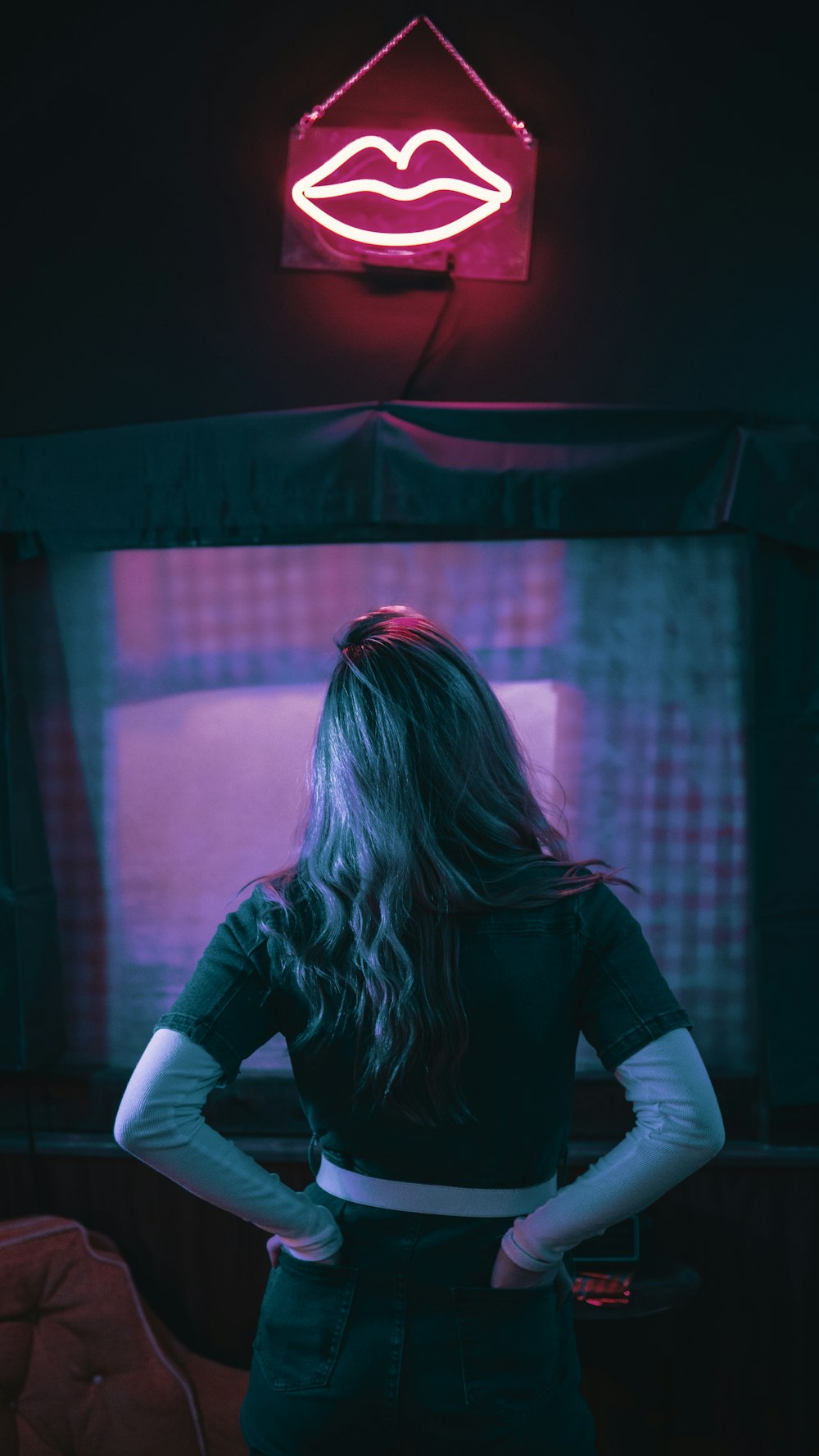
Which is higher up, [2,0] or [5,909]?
[2,0]

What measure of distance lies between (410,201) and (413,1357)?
8.76 feet

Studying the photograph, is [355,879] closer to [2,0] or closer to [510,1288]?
[510,1288]

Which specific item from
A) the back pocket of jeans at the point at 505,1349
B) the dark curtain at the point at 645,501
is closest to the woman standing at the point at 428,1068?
the back pocket of jeans at the point at 505,1349

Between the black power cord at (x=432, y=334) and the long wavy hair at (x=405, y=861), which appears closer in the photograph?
the long wavy hair at (x=405, y=861)

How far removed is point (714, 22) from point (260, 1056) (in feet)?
10.5

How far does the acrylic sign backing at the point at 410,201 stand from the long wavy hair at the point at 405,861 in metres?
1.71

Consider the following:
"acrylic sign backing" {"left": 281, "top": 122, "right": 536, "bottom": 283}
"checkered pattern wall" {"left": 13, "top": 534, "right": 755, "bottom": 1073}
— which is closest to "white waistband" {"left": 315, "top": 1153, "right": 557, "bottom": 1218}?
"checkered pattern wall" {"left": 13, "top": 534, "right": 755, "bottom": 1073}

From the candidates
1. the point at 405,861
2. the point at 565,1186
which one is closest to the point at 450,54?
the point at 405,861

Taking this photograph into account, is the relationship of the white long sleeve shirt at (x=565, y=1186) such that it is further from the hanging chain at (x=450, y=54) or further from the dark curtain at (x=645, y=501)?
the hanging chain at (x=450, y=54)

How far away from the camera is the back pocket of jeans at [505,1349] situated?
4.25 feet

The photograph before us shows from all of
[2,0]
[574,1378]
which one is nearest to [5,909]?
[574,1378]

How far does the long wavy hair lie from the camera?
1279 millimetres

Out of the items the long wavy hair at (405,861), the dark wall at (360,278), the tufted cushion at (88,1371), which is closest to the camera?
the long wavy hair at (405,861)

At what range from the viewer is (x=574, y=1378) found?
54.6 inches
